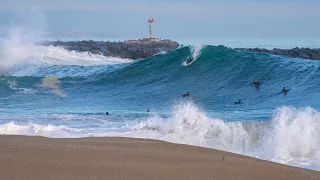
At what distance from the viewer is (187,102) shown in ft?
43.8

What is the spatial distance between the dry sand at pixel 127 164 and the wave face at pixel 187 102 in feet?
3.60

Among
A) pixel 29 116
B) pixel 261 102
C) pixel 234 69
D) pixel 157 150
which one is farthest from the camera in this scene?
pixel 234 69

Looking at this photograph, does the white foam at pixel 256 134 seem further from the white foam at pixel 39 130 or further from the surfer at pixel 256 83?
the surfer at pixel 256 83

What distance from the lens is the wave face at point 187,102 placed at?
739 cm

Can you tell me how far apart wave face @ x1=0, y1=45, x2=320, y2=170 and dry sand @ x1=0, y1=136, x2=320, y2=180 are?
1.10m

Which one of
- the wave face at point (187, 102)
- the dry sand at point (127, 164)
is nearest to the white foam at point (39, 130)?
the wave face at point (187, 102)

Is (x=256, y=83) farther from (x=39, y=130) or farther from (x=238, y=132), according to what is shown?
(x=39, y=130)

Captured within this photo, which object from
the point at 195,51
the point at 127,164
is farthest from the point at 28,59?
the point at 127,164

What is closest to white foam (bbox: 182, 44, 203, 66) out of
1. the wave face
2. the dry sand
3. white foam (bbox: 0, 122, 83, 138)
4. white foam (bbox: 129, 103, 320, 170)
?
the wave face

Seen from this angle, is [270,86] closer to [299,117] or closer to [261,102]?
[261,102]

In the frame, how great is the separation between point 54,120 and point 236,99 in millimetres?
5671

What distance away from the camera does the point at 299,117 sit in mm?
7512

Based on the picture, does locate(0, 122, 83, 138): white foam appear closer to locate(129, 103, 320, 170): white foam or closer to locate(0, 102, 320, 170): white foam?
locate(0, 102, 320, 170): white foam

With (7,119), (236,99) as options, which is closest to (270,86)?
(236,99)
